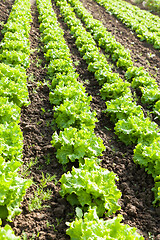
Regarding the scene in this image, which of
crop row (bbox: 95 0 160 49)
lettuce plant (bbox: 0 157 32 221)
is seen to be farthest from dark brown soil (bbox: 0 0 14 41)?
lettuce plant (bbox: 0 157 32 221)

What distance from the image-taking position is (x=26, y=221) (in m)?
3.76

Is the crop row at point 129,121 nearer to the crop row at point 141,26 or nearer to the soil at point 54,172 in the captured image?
the soil at point 54,172

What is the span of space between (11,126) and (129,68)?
5594 mm

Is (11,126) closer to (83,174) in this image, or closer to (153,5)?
(83,174)

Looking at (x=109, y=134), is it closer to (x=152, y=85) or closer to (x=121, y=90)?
(x=121, y=90)

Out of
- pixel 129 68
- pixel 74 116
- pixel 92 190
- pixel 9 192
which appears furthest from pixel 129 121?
pixel 129 68

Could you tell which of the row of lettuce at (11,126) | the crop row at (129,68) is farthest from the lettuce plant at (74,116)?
the crop row at (129,68)

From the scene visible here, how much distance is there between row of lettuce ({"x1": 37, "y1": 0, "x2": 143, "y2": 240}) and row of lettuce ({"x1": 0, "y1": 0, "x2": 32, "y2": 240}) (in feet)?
2.51

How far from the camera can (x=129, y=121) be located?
5.95m

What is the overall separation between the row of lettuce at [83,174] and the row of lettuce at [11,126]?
2.51 ft

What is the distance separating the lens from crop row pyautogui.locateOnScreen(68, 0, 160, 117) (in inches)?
301

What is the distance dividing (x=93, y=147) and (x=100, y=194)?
1.19 metres

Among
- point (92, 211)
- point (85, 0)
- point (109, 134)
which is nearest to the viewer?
point (92, 211)

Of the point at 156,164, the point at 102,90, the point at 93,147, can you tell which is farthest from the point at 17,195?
the point at 102,90
